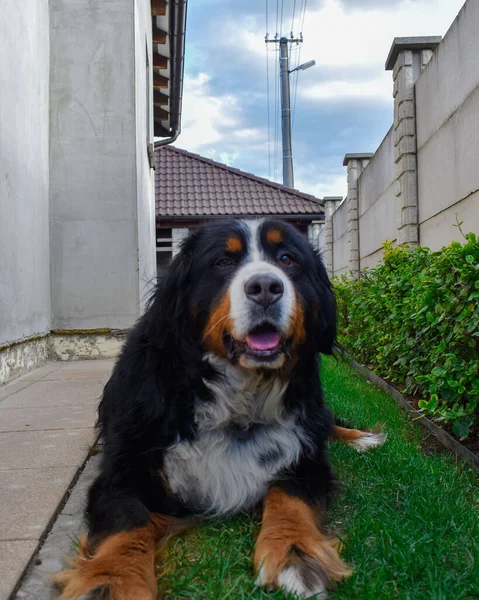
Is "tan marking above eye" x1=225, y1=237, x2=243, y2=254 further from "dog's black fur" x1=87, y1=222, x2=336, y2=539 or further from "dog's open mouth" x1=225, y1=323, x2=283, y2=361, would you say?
"dog's open mouth" x1=225, y1=323, x2=283, y2=361

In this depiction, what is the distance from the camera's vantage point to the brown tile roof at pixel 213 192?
54.7 ft

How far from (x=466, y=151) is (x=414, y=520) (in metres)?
4.11

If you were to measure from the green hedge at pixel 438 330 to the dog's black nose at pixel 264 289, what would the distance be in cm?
127

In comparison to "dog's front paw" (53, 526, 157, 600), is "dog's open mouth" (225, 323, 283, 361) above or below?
above

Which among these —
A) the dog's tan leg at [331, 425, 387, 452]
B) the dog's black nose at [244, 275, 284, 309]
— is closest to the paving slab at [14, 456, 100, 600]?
the dog's black nose at [244, 275, 284, 309]

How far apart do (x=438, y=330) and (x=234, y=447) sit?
201 cm

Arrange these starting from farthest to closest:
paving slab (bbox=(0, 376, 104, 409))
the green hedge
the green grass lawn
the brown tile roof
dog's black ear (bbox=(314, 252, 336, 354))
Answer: the brown tile roof, paving slab (bbox=(0, 376, 104, 409)), the green hedge, dog's black ear (bbox=(314, 252, 336, 354)), the green grass lawn

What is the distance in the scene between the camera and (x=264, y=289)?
2268mm

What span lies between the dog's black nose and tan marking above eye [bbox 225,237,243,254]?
28cm

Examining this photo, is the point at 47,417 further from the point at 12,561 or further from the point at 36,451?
the point at 12,561

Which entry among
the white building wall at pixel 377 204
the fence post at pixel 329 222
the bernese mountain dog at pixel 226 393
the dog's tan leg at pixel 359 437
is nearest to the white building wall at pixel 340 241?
the fence post at pixel 329 222

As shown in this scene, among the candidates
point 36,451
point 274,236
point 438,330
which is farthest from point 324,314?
point 36,451

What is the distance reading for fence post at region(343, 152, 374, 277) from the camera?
38.9 feet

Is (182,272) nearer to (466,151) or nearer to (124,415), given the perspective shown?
(124,415)
